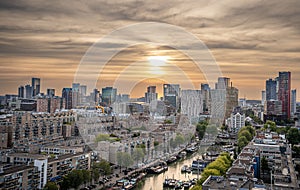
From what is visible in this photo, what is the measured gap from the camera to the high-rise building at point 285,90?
1474cm

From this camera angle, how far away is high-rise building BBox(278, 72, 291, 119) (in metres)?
14.7

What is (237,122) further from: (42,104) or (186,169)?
(42,104)

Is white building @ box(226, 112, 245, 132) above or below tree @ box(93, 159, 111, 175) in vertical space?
above

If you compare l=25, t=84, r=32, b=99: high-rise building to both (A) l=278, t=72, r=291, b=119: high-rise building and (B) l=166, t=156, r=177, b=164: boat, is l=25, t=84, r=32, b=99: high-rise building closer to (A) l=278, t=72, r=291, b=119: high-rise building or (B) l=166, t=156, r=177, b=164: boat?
(B) l=166, t=156, r=177, b=164: boat

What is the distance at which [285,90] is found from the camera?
15.6 m

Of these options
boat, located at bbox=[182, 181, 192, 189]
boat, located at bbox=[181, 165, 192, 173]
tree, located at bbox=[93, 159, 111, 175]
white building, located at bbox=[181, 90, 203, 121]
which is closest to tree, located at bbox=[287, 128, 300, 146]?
boat, located at bbox=[181, 165, 192, 173]

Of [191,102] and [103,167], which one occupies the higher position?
[191,102]

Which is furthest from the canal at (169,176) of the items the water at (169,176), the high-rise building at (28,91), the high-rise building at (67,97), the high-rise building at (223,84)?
the high-rise building at (28,91)

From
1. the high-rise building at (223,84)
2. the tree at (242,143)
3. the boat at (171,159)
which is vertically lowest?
the boat at (171,159)

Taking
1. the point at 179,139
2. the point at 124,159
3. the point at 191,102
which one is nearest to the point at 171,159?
the point at 179,139

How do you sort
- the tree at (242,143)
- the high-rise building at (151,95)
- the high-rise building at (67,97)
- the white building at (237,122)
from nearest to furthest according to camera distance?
the tree at (242,143)
the white building at (237,122)
the high-rise building at (67,97)
the high-rise building at (151,95)

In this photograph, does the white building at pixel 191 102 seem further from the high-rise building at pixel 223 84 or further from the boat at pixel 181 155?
the boat at pixel 181 155

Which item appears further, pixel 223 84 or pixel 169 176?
pixel 223 84

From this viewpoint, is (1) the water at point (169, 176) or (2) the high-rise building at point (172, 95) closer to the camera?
(1) the water at point (169, 176)
